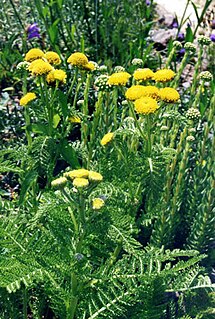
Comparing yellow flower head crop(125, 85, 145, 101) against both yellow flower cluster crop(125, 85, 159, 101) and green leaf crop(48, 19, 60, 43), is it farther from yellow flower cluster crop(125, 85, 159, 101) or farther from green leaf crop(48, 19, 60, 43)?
green leaf crop(48, 19, 60, 43)

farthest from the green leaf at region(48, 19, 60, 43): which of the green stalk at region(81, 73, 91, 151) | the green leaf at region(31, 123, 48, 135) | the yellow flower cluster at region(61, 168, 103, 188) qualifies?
the yellow flower cluster at region(61, 168, 103, 188)

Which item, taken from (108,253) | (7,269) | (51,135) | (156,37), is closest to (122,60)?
(156,37)

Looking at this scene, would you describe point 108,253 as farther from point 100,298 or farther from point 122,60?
point 122,60

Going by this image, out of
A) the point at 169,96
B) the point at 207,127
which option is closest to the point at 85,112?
the point at 169,96

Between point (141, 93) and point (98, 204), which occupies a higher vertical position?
point (141, 93)

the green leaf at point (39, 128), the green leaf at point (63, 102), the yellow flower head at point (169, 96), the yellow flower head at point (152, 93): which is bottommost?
the green leaf at point (39, 128)

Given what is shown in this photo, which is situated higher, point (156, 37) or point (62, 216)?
Answer: point (62, 216)

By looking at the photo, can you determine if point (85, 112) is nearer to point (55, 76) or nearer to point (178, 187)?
point (55, 76)

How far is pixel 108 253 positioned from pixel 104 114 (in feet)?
2.00

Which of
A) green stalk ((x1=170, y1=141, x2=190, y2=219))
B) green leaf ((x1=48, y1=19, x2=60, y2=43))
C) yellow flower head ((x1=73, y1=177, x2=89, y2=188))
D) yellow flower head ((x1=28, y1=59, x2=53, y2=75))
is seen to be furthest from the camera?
green leaf ((x1=48, y1=19, x2=60, y2=43))

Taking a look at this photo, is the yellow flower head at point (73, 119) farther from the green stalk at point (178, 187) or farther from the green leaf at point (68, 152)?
the green stalk at point (178, 187)

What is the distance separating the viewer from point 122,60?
330 centimetres

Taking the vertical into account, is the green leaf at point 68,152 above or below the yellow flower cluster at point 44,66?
below

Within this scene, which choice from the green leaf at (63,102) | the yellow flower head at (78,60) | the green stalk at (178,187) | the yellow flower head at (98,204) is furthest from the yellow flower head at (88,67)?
the yellow flower head at (98,204)
